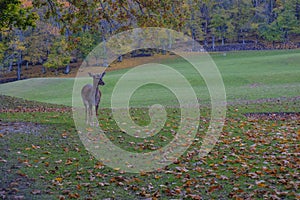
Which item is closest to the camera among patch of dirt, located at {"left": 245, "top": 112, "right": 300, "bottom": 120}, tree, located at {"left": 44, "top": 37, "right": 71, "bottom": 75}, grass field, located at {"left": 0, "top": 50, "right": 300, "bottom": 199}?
grass field, located at {"left": 0, "top": 50, "right": 300, "bottom": 199}

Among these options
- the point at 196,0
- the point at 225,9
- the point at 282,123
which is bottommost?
the point at 282,123

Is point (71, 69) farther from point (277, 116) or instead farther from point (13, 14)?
point (13, 14)

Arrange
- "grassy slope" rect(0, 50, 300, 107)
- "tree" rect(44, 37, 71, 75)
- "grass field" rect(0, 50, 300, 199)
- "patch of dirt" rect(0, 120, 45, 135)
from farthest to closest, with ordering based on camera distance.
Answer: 1. "tree" rect(44, 37, 71, 75)
2. "grassy slope" rect(0, 50, 300, 107)
3. "patch of dirt" rect(0, 120, 45, 135)
4. "grass field" rect(0, 50, 300, 199)

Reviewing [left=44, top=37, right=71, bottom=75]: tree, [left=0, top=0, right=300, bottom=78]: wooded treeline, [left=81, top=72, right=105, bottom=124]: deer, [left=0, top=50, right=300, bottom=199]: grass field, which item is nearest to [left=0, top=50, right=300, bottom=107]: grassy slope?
[left=0, top=0, right=300, bottom=78]: wooded treeline

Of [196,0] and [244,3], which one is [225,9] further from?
[196,0]

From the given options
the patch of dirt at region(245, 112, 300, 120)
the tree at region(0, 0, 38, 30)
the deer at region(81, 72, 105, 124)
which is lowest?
the patch of dirt at region(245, 112, 300, 120)

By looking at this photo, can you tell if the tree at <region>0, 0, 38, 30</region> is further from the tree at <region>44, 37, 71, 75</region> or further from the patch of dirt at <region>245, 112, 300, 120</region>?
the tree at <region>44, 37, 71, 75</region>

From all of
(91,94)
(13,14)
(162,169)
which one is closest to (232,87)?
(91,94)

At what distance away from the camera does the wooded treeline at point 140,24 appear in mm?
10398

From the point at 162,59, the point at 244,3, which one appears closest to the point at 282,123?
the point at 162,59

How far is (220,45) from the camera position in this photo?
2790 inches

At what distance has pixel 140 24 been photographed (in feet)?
33.4

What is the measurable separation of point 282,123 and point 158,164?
7.66 m

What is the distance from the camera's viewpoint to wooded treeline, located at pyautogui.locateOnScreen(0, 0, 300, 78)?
10.4 meters
